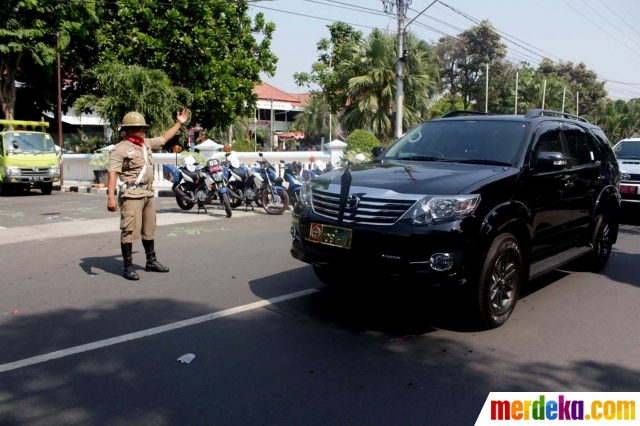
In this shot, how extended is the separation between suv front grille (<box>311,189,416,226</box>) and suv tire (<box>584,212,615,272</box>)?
11.4ft

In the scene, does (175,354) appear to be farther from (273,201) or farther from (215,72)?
(215,72)

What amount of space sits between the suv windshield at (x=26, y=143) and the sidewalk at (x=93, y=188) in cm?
161

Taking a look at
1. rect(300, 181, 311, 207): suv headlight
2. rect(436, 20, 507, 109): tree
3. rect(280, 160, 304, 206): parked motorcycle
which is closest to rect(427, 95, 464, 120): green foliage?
rect(436, 20, 507, 109): tree

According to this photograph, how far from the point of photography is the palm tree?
26.0 meters

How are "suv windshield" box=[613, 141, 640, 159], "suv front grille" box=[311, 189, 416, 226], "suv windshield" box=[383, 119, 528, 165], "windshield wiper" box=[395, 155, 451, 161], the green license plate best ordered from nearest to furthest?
1. "suv front grille" box=[311, 189, 416, 226]
2. the green license plate
3. "suv windshield" box=[383, 119, 528, 165]
4. "windshield wiper" box=[395, 155, 451, 161]
5. "suv windshield" box=[613, 141, 640, 159]

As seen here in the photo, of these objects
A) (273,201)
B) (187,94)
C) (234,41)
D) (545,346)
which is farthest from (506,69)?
(545,346)

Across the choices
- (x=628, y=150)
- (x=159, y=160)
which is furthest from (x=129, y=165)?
(x=159, y=160)

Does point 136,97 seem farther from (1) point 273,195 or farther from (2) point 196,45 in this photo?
(1) point 273,195

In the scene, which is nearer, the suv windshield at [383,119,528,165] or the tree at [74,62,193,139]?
the suv windshield at [383,119,528,165]

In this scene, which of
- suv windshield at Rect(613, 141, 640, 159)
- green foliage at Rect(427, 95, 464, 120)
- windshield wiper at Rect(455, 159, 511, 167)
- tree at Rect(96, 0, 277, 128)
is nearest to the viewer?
windshield wiper at Rect(455, 159, 511, 167)

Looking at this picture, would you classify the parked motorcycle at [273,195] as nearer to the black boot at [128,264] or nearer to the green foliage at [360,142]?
the black boot at [128,264]

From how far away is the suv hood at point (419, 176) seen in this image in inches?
182

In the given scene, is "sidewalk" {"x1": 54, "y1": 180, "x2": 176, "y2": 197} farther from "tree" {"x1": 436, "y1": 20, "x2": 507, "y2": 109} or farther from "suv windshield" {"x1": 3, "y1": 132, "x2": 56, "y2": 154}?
"tree" {"x1": 436, "y1": 20, "x2": 507, "y2": 109}

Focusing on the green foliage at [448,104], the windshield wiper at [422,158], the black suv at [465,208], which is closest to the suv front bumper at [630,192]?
the black suv at [465,208]
